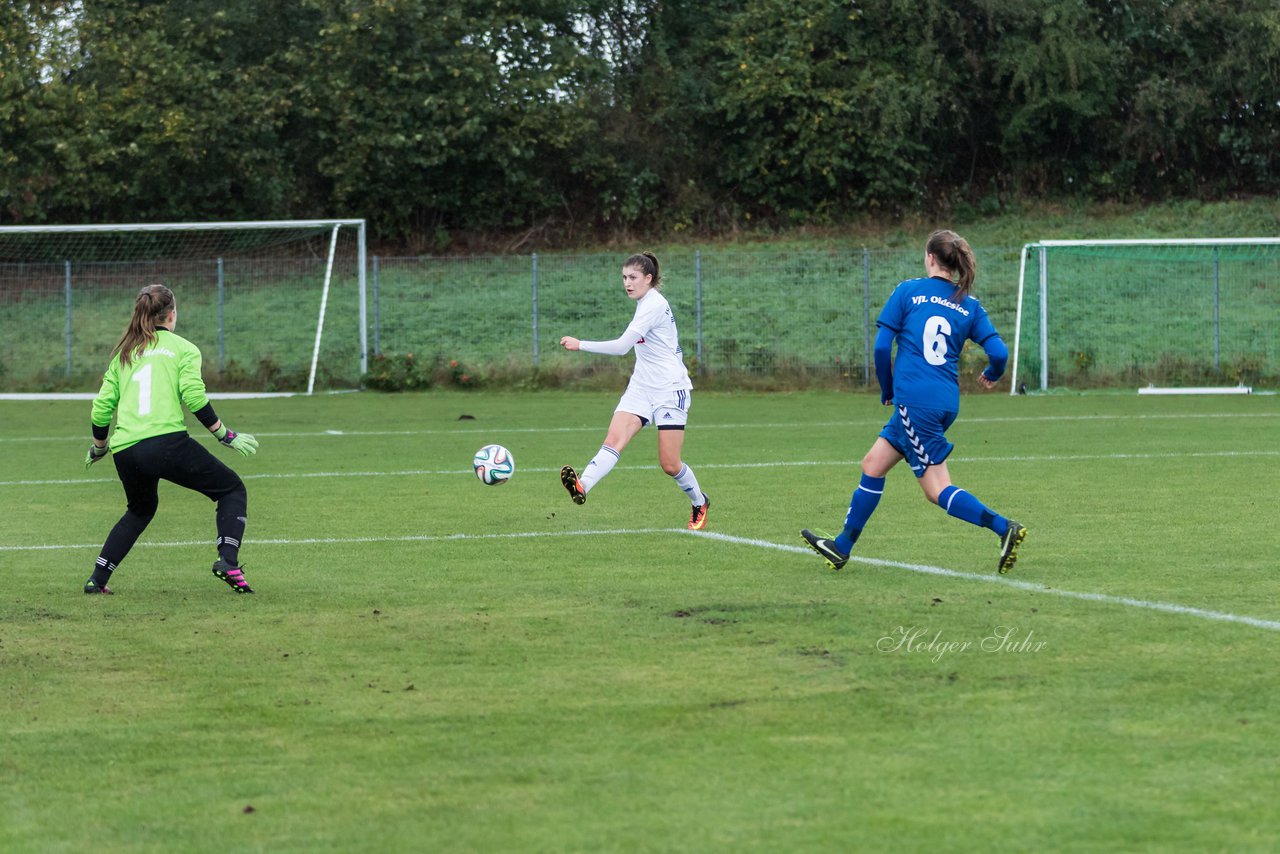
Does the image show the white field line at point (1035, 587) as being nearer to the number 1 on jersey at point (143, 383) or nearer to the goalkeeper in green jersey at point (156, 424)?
the goalkeeper in green jersey at point (156, 424)

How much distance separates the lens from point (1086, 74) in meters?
38.0

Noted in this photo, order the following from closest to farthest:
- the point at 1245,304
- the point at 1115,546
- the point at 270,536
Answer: the point at 1115,546, the point at 270,536, the point at 1245,304

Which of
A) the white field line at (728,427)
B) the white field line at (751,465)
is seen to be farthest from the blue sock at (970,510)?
the white field line at (728,427)

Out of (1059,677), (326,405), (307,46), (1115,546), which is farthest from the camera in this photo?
(307,46)

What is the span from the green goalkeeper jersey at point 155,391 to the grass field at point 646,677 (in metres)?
0.80

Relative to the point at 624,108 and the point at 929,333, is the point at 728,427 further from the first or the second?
the point at 624,108

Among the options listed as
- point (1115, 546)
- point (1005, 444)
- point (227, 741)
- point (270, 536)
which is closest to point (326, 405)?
point (1005, 444)

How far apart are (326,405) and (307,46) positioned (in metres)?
16.4

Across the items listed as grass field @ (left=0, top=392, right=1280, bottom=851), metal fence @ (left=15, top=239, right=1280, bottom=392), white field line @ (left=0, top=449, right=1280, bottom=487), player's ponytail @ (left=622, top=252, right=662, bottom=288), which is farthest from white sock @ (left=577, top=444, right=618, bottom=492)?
metal fence @ (left=15, top=239, right=1280, bottom=392)

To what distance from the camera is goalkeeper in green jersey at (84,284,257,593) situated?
796 cm

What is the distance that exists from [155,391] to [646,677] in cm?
339

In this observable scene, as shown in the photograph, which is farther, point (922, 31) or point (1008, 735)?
point (922, 31)

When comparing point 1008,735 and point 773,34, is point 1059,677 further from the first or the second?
point 773,34

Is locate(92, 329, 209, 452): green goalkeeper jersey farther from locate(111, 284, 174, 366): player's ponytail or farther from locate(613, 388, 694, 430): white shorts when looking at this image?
locate(613, 388, 694, 430): white shorts
